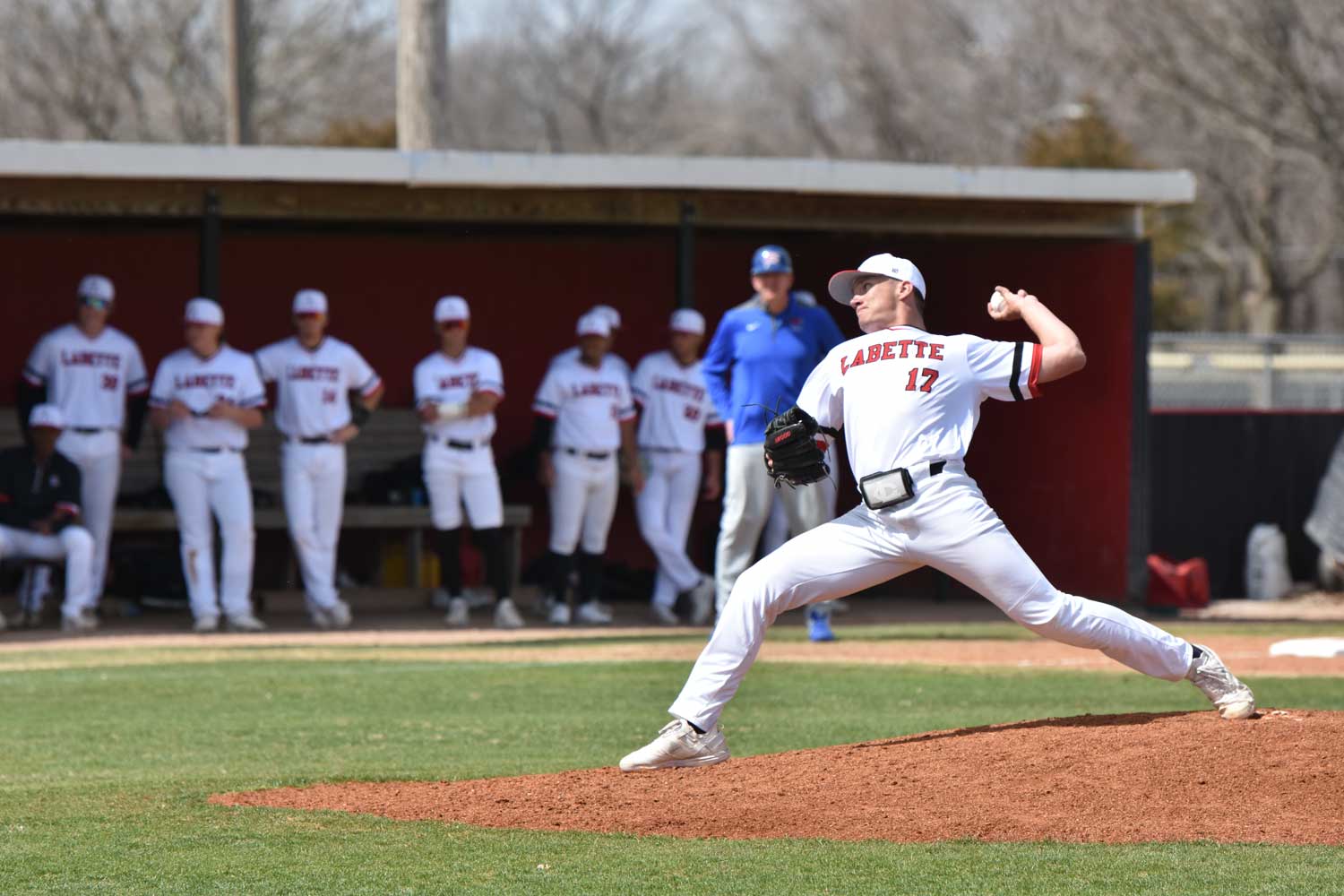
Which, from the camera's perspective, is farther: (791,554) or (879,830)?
(791,554)

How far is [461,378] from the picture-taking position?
11.9 meters

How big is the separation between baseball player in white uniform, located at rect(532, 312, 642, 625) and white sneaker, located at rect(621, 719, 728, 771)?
6.25m

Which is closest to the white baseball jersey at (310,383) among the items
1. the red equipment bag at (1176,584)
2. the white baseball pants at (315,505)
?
the white baseball pants at (315,505)

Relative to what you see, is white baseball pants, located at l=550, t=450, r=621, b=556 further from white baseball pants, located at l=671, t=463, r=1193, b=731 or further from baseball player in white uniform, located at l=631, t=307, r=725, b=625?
white baseball pants, located at l=671, t=463, r=1193, b=731

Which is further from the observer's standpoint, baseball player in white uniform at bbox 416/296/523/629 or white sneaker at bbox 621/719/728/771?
baseball player in white uniform at bbox 416/296/523/629

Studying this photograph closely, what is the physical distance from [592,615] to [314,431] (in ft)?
7.03

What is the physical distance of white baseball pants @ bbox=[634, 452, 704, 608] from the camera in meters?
12.5

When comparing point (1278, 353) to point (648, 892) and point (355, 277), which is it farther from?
point (648, 892)

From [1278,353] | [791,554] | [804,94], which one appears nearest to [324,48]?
[804,94]

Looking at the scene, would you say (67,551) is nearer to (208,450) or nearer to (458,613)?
(208,450)

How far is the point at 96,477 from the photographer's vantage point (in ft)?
38.0

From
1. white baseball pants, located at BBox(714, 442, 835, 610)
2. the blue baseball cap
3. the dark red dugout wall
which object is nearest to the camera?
white baseball pants, located at BBox(714, 442, 835, 610)

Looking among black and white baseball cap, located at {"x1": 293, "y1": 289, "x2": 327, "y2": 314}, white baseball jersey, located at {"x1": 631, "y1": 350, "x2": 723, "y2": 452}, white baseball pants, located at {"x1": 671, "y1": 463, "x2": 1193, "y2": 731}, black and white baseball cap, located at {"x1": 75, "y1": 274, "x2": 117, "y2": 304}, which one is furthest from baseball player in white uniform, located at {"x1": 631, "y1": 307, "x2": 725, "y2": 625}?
white baseball pants, located at {"x1": 671, "y1": 463, "x2": 1193, "y2": 731}

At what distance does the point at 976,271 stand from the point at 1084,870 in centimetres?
980
